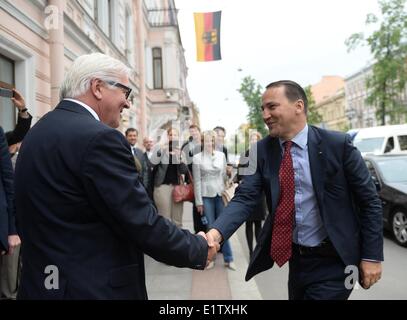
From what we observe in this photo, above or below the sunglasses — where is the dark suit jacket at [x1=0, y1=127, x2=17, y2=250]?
below

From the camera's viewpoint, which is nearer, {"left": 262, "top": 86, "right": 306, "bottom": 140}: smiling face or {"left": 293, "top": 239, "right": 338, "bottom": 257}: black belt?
{"left": 293, "top": 239, "right": 338, "bottom": 257}: black belt

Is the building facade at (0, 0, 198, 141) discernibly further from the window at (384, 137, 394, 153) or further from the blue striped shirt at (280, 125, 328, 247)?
the window at (384, 137, 394, 153)

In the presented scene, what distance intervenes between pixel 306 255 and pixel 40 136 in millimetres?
1681

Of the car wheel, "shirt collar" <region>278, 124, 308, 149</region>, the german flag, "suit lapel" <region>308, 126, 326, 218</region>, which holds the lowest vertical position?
the car wheel

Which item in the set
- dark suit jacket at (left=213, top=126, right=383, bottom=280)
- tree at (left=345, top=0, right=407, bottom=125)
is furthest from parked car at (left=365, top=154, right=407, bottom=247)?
tree at (left=345, top=0, right=407, bottom=125)

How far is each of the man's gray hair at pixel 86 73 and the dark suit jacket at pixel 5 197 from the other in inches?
75.0

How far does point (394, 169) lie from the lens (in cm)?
850

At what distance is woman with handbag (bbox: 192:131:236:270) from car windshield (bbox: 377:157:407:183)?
12.1 feet

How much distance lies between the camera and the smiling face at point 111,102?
2.01 meters

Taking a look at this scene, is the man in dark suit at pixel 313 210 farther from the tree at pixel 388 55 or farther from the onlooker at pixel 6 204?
the tree at pixel 388 55

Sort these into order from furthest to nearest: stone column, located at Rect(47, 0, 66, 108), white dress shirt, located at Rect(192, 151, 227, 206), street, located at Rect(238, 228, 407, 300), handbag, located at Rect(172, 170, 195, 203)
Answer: stone column, located at Rect(47, 0, 66, 108), handbag, located at Rect(172, 170, 195, 203), white dress shirt, located at Rect(192, 151, 227, 206), street, located at Rect(238, 228, 407, 300)

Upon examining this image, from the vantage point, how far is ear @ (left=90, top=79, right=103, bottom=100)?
197 cm

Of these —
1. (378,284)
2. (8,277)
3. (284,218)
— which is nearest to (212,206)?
(378,284)
